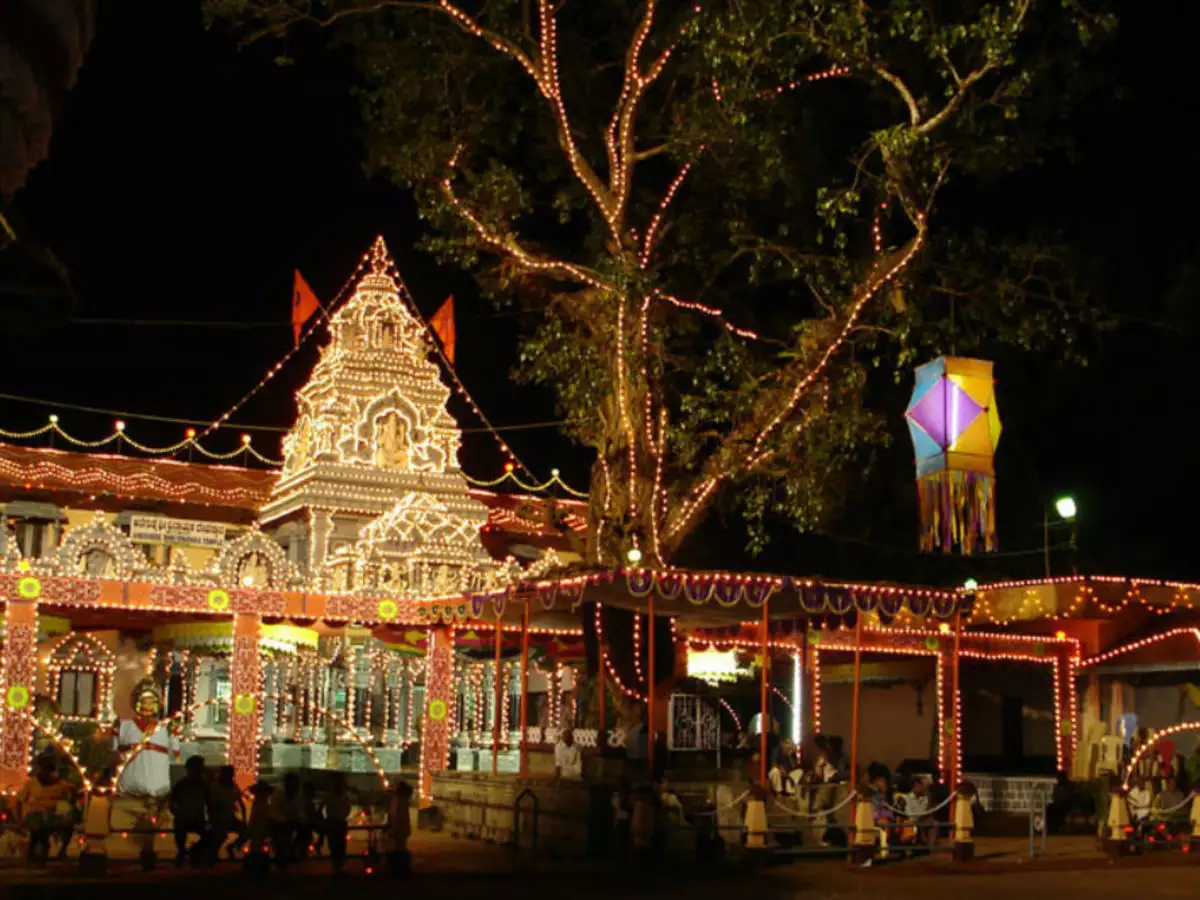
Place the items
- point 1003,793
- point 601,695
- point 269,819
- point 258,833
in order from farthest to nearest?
1. point 1003,793
2. point 601,695
3. point 269,819
4. point 258,833

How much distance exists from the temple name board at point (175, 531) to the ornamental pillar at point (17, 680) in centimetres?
876

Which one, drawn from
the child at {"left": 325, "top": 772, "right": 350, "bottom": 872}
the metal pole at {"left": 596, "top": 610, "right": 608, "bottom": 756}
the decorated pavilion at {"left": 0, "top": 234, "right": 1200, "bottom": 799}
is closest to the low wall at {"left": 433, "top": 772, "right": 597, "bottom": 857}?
the decorated pavilion at {"left": 0, "top": 234, "right": 1200, "bottom": 799}

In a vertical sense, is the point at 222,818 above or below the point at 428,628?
below

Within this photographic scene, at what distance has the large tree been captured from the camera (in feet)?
59.5

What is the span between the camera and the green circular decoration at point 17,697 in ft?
63.1

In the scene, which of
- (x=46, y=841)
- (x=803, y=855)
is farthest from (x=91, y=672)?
(x=803, y=855)

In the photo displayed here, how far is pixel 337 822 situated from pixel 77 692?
1389cm

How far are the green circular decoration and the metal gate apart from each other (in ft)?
32.7

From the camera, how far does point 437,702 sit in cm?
2217

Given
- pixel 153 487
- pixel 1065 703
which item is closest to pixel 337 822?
pixel 1065 703

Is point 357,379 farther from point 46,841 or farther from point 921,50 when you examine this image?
point 46,841

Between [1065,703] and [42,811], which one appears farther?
[1065,703]

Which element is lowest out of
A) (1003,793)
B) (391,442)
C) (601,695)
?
(1003,793)

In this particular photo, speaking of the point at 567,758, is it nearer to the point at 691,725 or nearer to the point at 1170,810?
the point at 691,725
